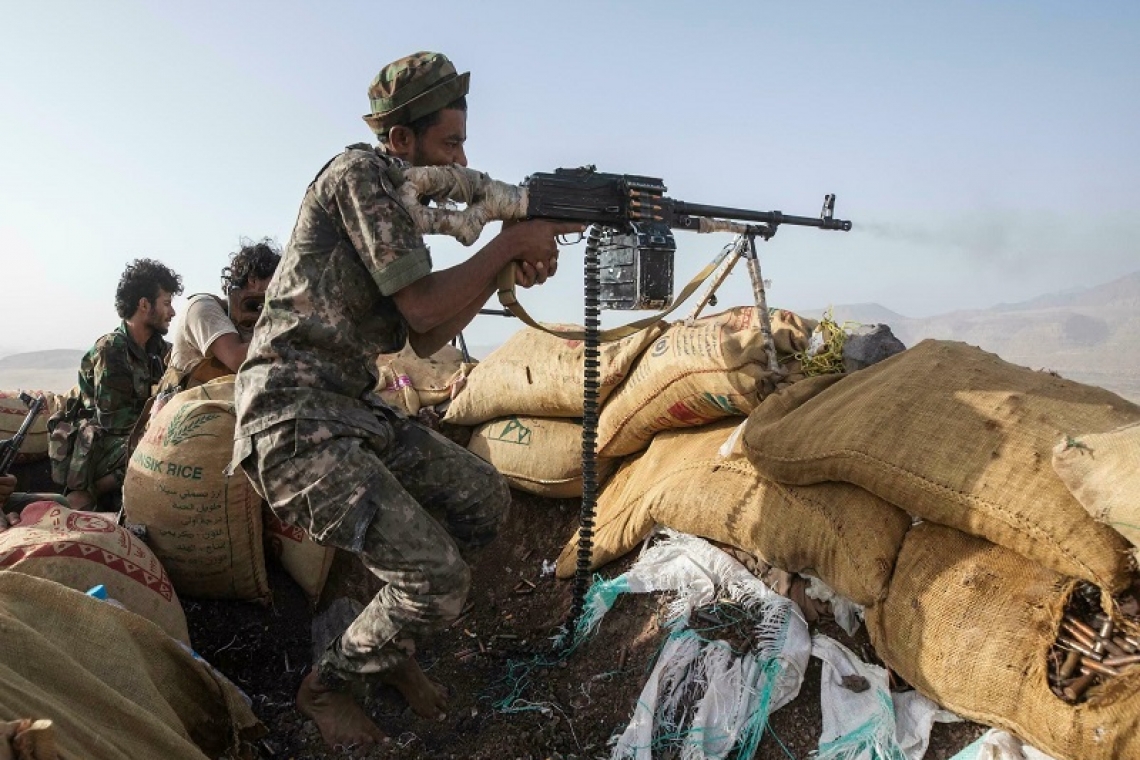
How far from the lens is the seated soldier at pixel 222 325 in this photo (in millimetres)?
4016

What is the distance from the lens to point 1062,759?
6.79 ft

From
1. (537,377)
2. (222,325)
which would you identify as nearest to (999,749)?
(537,377)

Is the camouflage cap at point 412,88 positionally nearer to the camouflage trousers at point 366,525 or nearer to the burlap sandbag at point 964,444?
the camouflage trousers at point 366,525

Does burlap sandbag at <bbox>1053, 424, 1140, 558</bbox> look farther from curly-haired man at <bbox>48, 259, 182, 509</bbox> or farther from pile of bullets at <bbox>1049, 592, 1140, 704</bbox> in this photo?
curly-haired man at <bbox>48, 259, 182, 509</bbox>

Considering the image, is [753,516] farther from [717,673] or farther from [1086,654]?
[1086,654]

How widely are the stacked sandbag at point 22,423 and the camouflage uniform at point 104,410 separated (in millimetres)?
1126

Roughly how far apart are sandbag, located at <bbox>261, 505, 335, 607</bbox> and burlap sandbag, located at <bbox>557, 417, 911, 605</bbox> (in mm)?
1120

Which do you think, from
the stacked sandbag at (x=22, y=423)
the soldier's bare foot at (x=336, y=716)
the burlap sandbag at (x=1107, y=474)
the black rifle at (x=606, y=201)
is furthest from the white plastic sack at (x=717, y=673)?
the stacked sandbag at (x=22, y=423)

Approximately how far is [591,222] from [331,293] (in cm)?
99

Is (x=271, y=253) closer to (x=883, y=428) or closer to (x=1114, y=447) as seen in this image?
(x=883, y=428)

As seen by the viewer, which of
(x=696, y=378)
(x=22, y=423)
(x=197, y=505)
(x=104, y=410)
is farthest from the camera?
(x=22, y=423)

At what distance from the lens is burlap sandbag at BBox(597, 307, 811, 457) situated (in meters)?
3.52

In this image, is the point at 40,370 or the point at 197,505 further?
the point at 40,370

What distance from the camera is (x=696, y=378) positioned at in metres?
3.63
